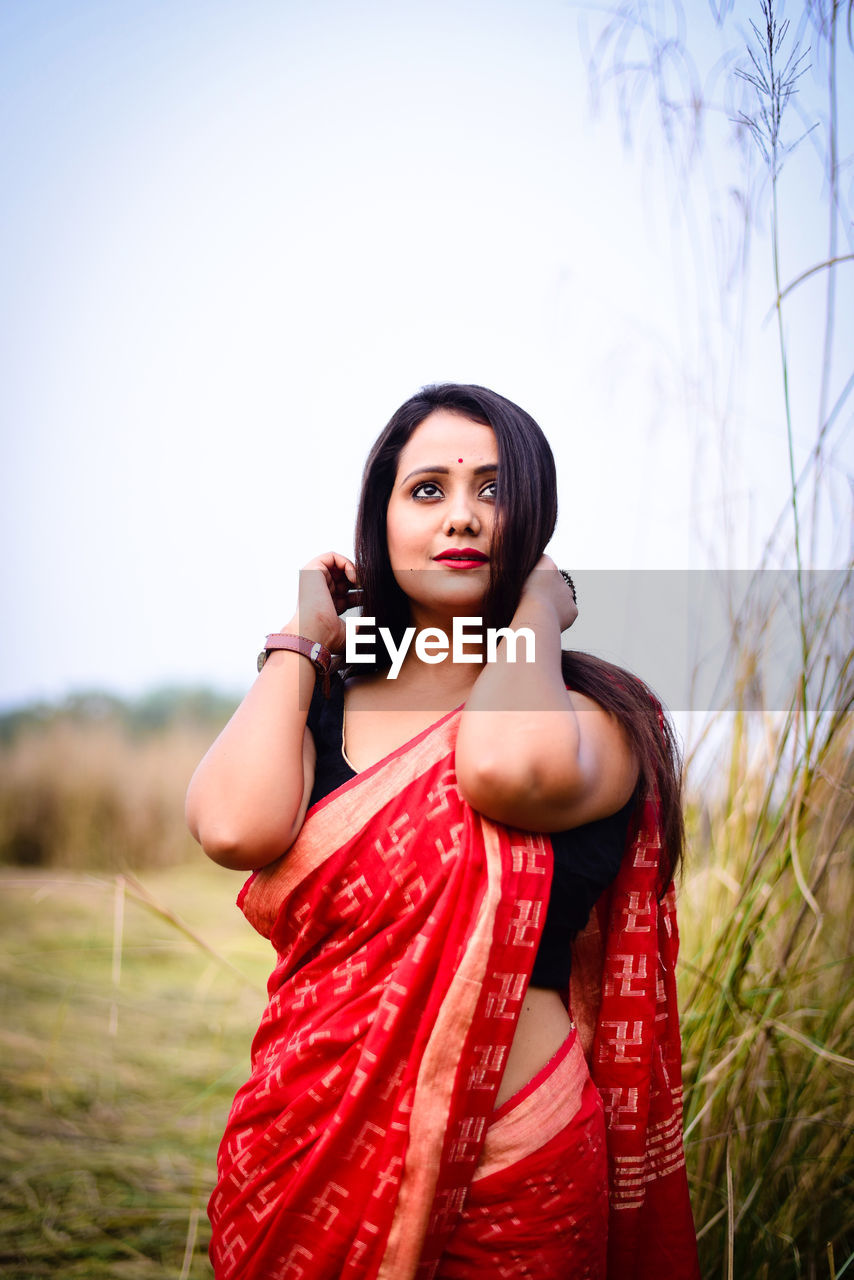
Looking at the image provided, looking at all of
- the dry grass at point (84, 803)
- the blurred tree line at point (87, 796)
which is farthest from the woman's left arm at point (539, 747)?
the dry grass at point (84, 803)

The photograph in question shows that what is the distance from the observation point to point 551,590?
Result: 5.01 ft

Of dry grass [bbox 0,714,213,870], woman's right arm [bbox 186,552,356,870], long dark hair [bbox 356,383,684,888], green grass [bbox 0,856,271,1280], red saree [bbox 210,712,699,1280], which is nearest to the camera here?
red saree [bbox 210,712,699,1280]

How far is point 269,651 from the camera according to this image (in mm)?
1552

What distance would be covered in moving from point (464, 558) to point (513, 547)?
0.26 ft

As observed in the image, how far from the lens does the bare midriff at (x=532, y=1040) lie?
1.35m

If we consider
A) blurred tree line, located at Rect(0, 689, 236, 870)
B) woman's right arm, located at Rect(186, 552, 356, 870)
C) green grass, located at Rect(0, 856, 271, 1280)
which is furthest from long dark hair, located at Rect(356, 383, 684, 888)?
blurred tree line, located at Rect(0, 689, 236, 870)

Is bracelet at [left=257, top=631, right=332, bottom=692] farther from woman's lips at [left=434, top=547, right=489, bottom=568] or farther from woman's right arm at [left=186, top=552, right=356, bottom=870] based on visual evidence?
woman's lips at [left=434, top=547, right=489, bottom=568]

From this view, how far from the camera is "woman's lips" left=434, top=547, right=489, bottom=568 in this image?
150 cm

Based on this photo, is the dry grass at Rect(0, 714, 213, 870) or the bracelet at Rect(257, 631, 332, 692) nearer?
the bracelet at Rect(257, 631, 332, 692)

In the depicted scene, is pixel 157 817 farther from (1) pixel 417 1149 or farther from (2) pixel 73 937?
(1) pixel 417 1149

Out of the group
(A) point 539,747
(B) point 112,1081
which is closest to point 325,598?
(A) point 539,747

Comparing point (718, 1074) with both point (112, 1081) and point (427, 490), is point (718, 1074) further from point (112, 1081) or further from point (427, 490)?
point (112, 1081)

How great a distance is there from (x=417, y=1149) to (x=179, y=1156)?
2090 millimetres

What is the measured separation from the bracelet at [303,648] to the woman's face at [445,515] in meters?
0.18
